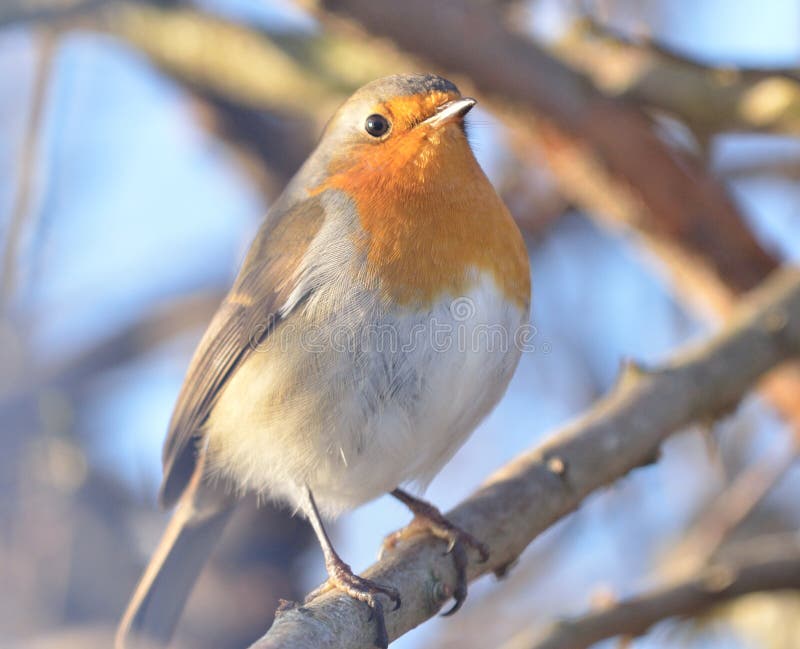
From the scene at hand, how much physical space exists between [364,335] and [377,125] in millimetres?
800

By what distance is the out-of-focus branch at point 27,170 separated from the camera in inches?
147

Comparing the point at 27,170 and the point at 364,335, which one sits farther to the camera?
the point at 27,170

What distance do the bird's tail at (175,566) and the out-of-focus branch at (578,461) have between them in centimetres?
101

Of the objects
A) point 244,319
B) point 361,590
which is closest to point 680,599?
point 361,590

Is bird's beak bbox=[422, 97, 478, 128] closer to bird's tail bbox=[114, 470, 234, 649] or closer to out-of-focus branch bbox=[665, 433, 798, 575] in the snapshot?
bird's tail bbox=[114, 470, 234, 649]

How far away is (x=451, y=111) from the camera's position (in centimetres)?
337

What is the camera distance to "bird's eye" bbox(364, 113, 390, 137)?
11.6ft

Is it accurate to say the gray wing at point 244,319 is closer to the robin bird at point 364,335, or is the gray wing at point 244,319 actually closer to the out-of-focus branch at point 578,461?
the robin bird at point 364,335

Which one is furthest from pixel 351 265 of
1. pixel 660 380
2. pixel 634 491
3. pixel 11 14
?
pixel 634 491

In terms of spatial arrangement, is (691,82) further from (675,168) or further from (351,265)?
(351,265)

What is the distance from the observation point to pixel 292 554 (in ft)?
18.6

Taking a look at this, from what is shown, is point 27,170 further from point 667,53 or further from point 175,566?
point 667,53

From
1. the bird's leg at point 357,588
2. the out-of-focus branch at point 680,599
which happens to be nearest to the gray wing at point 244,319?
the bird's leg at point 357,588

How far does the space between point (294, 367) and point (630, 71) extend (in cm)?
211
